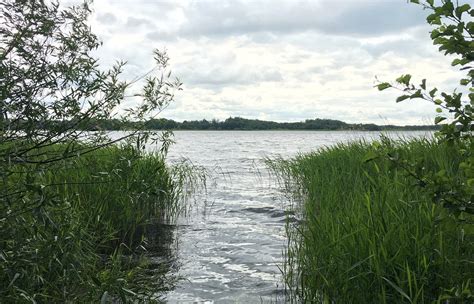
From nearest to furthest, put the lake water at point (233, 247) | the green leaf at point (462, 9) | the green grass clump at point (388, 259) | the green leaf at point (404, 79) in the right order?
the green leaf at point (462, 9) → the green leaf at point (404, 79) → the green grass clump at point (388, 259) → the lake water at point (233, 247)

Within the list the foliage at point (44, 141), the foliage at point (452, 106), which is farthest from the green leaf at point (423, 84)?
the foliage at point (44, 141)

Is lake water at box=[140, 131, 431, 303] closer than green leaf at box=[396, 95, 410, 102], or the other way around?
green leaf at box=[396, 95, 410, 102]

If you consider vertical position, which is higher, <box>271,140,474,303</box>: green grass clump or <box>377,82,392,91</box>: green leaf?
<box>377,82,392,91</box>: green leaf

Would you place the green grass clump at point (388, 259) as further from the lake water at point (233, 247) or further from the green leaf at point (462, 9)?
the green leaf at point (462, 9)

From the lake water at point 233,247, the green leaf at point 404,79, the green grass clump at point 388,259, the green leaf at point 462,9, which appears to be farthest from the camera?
the lake water at point 233,247

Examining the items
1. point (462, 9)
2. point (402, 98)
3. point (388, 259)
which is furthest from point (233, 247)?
point (462, 9)

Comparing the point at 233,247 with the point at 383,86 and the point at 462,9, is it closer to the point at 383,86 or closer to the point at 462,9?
the point at 383,86

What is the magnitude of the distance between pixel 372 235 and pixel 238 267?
268cm

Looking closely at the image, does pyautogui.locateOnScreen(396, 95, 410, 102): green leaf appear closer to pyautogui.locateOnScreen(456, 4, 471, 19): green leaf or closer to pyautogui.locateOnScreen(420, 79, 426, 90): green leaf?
pyautogui.locateOnScreen(420, 79, 426, 90): green leaf

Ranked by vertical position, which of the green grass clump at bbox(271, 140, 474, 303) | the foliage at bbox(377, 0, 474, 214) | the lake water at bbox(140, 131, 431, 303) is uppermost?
the foliage at bbox(377, 0, 474, 214)

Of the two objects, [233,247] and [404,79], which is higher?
[404,79]

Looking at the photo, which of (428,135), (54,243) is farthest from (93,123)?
(428,135)

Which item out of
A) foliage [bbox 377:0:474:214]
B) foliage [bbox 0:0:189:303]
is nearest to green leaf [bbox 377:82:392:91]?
foliage [bbox 377:0:474:214]

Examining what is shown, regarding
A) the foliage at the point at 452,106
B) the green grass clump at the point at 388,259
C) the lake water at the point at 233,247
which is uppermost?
the foliage at the point at 452,106
